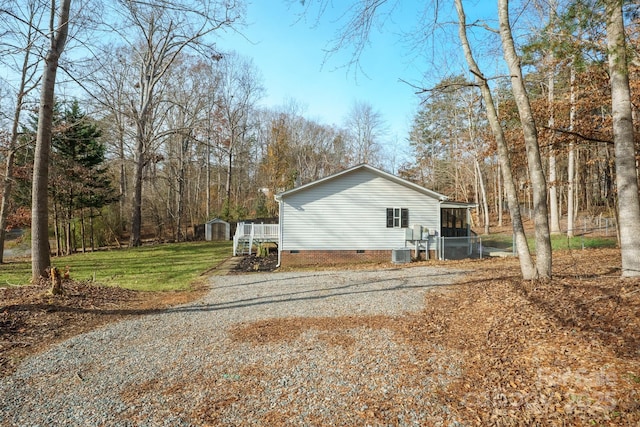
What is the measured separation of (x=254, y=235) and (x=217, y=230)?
12.5 metres

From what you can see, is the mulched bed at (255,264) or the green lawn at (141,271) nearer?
the green lawn at (141,271)

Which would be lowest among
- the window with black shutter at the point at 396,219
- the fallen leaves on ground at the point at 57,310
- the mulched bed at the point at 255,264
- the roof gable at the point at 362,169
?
the mulched bed at the point at 255,264

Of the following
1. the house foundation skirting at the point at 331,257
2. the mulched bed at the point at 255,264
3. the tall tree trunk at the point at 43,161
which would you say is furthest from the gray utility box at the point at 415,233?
the tall tree trunk at the point at 43,161

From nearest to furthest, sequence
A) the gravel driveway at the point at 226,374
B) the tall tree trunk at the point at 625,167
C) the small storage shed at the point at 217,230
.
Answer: the gravel driveway at the point at 226,374
the tall tree trunk at the point at 625,167
the small storage shed at the point at 217,230

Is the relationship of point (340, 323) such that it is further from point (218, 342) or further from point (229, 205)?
point (229, 205)

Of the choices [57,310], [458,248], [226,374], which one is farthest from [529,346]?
[458,248]

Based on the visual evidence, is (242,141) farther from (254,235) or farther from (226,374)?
(226,374)

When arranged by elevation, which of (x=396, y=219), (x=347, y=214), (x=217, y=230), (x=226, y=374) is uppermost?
(x=347, y=214)

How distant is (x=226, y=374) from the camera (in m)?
3.64

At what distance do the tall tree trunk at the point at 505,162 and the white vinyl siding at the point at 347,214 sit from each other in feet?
24.4

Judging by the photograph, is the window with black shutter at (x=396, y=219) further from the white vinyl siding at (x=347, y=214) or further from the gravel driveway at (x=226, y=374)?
the gravel driveway at (x=226, y=374)

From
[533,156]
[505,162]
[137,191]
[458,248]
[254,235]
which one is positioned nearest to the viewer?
[533,156]

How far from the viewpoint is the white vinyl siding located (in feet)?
45.4

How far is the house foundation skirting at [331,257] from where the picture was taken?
44.9 feet
